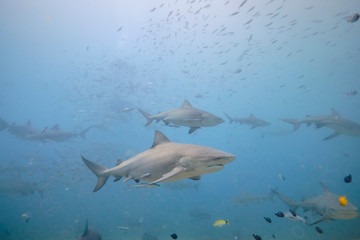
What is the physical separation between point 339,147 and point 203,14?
14149cm

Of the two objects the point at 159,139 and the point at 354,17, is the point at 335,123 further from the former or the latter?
the point at 159,139

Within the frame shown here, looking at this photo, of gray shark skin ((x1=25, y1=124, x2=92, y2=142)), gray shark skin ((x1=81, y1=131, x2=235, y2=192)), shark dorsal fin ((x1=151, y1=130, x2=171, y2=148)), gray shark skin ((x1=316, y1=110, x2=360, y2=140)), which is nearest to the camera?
gray shark skin ((x1=81, y1=131, x2=235, y2=192))

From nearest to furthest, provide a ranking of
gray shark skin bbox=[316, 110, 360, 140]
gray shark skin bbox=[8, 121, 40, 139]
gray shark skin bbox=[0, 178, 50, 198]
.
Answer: gray shark skin bbox=[316, 110, 360, 140] → gray shark skin bbox=[0, 178, 50, 198] → gray shark skin bbox=[8, 121, 40, 139]

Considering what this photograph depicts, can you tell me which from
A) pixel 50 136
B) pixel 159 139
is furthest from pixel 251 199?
pixel 50 136

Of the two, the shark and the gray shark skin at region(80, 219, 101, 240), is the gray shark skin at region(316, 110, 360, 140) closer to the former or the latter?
the gray shark skin at region(80, 219, 101, 240)

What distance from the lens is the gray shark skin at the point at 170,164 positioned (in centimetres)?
279

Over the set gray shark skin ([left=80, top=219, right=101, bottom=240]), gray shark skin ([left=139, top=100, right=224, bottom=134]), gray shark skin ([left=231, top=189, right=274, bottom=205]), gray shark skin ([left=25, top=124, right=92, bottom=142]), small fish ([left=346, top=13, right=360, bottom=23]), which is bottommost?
gray shark skin ([left=231, top=189, right=274, bottom=205])

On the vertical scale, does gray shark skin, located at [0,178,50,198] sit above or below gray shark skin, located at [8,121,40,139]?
below

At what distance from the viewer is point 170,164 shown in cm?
333

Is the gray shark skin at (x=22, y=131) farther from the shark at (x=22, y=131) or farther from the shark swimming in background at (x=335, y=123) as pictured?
the shark swimming in background at (x=335, y=123)

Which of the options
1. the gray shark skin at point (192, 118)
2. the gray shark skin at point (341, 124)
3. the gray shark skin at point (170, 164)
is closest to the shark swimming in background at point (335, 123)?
the gray shark skin at point (341, 124)

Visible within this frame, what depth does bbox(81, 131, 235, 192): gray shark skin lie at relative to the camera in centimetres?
279

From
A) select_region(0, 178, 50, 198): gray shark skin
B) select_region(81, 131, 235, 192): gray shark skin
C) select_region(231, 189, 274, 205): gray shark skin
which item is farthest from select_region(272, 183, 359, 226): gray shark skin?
select_region(0, 178, 50, 198): gray shark skin

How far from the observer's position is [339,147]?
12156 cm
